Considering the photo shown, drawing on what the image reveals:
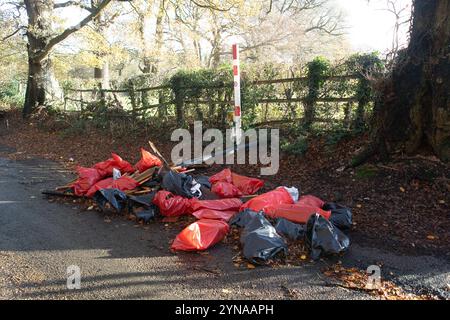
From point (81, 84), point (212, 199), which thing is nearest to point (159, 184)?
point (212, 199)

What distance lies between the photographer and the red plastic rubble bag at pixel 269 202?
193 inches

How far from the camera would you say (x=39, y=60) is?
1513 centimetres

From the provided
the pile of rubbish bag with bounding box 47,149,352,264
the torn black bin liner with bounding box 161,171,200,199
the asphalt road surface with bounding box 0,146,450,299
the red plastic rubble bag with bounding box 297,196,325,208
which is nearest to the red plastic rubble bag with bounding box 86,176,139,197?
the pile of rubbish bag with bounding box 47,149,352,264

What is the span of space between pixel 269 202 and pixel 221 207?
2.21 feet

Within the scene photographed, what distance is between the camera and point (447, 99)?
5.41m

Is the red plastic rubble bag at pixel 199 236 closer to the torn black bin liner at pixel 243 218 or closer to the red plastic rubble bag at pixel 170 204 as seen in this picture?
the torn black bin liner at pixel 243 218

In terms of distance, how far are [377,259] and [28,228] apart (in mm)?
4280

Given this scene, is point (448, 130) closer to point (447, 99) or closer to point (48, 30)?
point (447, 99)

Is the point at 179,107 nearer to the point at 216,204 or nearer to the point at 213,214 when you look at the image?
the point at 216,204

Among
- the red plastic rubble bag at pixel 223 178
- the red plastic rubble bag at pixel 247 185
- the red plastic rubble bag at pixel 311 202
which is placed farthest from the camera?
the red plastic rubble bag at pixel 223 178

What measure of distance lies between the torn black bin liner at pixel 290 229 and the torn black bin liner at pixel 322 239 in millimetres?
154

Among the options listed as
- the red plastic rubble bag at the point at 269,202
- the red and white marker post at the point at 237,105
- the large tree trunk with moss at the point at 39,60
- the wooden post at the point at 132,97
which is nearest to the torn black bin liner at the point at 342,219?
the red plastic rubble bag at the point at 269,202

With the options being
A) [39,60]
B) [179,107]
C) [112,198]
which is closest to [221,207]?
[112,198]

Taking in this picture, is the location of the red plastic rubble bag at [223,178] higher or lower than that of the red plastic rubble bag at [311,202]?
higher
